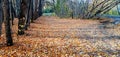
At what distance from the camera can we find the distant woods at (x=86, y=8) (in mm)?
40500

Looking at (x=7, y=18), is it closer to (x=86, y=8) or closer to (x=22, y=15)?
(x=22, y=15)

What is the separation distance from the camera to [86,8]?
1666 inches

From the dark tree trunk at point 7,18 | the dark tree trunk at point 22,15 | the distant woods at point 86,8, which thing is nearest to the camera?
the dark tree trunk at point 7,18

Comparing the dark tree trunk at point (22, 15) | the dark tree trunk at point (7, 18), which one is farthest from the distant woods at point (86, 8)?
the dark tree trunk at point (7, 18)

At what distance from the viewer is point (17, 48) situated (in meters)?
12.1

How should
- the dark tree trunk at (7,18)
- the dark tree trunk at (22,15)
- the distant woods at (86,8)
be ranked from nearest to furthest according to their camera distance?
1. the dark tree trunk at (7,18)
2. the dark tree trunk at (22,15)
3. the distant woods at (86,8)

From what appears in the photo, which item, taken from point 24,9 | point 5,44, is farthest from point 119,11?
point 5,44

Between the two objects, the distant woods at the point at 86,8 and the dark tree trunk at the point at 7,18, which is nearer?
the dark tree trunk at the point at 7,18

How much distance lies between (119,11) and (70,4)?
554 inches

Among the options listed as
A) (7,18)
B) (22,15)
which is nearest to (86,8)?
(22,15)

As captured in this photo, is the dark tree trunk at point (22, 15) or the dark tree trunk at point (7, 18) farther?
the dark tree trunk at point (22, 15)

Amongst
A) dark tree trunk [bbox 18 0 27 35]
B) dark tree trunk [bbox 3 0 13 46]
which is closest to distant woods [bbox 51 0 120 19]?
dark tree trunk [bbox 18 0 27 35]

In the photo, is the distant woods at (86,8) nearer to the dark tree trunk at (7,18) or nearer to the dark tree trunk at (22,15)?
the dark tree trunk at (22,15)

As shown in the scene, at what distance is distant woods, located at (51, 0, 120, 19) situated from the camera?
133 feet
